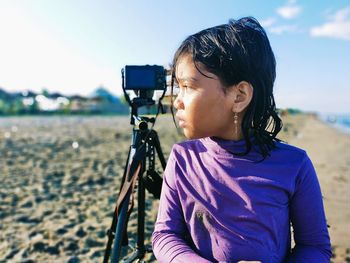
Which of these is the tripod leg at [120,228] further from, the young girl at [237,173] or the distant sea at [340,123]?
the distant sea at [340,123]

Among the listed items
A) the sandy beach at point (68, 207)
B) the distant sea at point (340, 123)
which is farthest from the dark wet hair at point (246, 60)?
the distant sea at point (340, 123)

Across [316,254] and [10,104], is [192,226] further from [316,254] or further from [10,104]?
[10,104]

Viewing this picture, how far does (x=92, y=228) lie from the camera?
141 inches

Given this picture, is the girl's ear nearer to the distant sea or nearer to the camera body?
the camera body

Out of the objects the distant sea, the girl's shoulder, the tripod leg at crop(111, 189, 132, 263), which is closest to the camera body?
the tripod leg at crop(111, 189, 132, 263)

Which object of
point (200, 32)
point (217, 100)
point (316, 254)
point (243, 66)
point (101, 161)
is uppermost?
point (200, 32)

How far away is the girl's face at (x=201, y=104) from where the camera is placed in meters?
1.25

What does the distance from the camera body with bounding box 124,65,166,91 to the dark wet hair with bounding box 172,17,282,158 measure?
42 centimetres

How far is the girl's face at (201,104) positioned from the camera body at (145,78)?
45cm

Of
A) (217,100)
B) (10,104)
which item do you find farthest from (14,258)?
(10,104)

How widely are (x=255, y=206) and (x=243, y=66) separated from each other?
1.69ft

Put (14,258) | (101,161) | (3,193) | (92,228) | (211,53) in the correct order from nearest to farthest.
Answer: (211,53) < (14,258) < (92,228) < (3,193) < (101,161)

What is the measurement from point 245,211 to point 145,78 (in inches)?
34.7

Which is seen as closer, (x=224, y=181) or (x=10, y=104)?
(x=224, y=181)
